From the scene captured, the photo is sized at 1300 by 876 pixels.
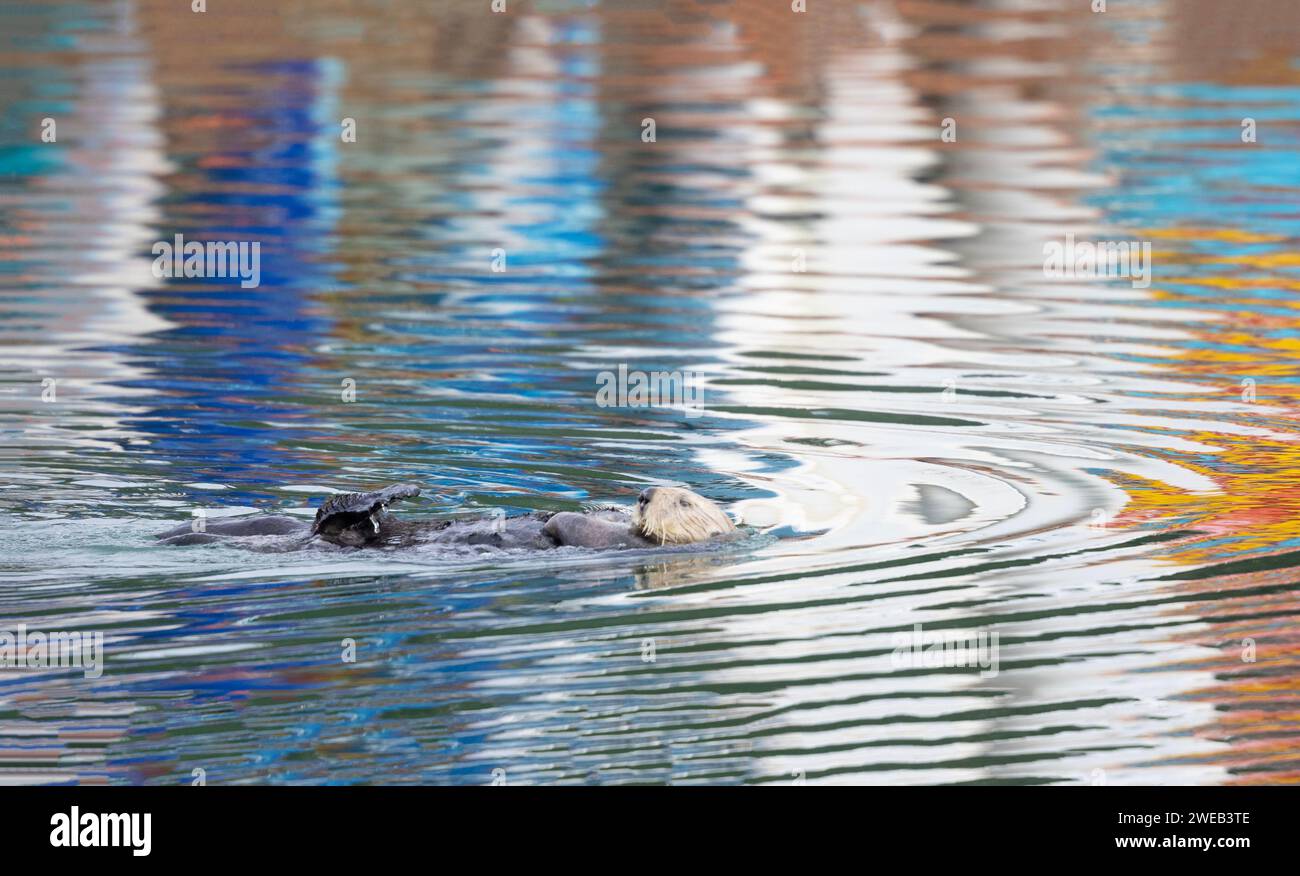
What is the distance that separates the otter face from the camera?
8.47 metres

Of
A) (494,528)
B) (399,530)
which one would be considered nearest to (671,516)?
(494,528)

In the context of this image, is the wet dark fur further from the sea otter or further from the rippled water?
the rippled water

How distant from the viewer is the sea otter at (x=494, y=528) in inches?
329

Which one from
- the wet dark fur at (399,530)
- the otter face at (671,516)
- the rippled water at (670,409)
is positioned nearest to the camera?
the rippled water at (670,409)

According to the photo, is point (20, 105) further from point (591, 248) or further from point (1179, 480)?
point (1179, 480)

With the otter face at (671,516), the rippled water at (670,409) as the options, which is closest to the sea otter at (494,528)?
the otter face at (671,516)

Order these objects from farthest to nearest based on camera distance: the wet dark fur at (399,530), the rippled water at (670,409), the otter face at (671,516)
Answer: the otter face at (671,516)
the wet dark fur at (399,530)
the rippled water at (670,409)

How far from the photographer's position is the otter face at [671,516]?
847 centimetres

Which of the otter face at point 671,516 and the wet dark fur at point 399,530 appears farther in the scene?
the otter face at point 671,516

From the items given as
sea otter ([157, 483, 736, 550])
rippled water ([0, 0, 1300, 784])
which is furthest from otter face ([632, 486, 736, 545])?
rippled water ([0, 0, 1300, 784])

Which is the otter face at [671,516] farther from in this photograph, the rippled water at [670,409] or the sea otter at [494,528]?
the rippled water at [670,409]

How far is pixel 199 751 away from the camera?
20.0 feet

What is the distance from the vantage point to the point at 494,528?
8414 mm

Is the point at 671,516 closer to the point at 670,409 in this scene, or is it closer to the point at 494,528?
the point at 494,528
